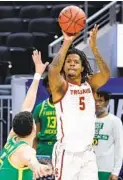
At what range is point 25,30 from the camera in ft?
47.1

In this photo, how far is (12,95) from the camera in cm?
899

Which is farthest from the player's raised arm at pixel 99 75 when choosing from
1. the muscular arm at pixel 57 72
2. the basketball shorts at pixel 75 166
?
the basketball shorts at pixel 75 166

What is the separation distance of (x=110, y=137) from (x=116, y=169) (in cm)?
33

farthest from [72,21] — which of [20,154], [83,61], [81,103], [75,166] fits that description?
[20,154]

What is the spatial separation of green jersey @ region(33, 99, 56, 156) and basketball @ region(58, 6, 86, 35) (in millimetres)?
1245

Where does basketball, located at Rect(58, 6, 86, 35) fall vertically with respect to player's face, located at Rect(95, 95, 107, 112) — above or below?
above

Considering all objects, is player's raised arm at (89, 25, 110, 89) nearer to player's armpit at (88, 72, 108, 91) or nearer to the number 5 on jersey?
player's armpit at (88, 72, 108, 91)

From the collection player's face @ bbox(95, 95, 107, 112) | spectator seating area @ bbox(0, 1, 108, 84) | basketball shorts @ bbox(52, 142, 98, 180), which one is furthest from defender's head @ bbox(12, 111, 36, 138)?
spectator seating area @ bbox(0, 1, 108, 84)

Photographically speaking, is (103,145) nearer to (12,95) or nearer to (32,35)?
(12,95)

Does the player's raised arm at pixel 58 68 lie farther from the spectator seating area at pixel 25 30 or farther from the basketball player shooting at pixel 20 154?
Result: the spectator seating area at pixel 25 30

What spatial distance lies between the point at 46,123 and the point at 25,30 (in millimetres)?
7067

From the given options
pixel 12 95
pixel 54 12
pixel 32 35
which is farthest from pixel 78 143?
pixel 54 12

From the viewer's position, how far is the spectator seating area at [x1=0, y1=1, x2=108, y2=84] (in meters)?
12.7

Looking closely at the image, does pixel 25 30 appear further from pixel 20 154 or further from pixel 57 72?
pixel 20 154
